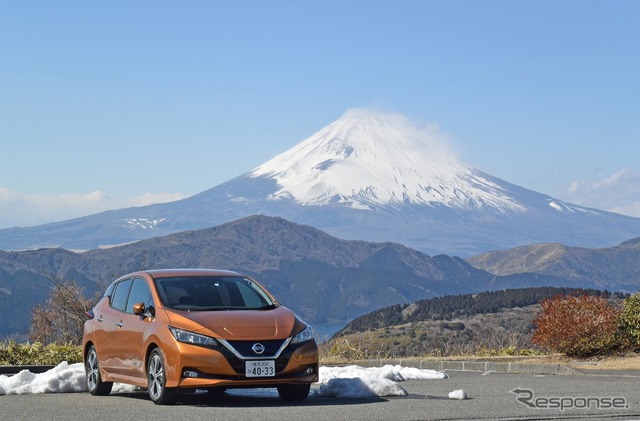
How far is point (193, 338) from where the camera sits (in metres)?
11.6

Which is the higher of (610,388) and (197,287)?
(197,287)

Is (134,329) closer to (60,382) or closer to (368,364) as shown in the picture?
(60,382)

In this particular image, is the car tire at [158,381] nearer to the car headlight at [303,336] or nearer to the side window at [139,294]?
the side window at [139,294]

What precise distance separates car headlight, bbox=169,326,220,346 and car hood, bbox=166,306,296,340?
0.05 m

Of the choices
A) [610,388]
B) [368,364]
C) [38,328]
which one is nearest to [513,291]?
[38,328]

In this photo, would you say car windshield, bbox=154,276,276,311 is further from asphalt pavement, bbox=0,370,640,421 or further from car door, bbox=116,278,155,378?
asphalt pavement, bbox=0,370,640,421

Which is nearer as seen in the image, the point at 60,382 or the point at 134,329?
the point at 134,329

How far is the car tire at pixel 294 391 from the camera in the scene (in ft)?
39.9

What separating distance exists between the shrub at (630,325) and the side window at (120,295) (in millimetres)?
9596

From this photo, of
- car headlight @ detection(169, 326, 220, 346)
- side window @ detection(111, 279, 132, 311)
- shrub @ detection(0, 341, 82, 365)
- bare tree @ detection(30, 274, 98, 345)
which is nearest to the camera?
car headlight @ detection(169, 326, 220, 346)

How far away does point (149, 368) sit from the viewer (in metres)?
12.2

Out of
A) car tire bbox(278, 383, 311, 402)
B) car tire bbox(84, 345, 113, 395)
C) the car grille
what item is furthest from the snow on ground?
the car grille

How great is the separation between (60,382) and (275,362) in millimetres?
3730

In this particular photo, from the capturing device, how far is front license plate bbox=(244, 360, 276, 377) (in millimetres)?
11484
